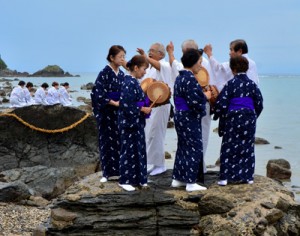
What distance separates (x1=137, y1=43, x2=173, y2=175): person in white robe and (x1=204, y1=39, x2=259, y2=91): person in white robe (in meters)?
0.72

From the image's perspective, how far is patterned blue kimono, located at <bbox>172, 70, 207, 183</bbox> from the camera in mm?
7633

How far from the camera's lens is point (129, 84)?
770 cm

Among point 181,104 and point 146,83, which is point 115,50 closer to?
point 146,83

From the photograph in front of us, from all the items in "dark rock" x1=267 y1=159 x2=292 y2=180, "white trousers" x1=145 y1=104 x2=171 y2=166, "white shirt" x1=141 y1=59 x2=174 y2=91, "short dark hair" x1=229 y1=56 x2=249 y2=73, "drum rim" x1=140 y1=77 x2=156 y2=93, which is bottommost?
"dark rock" x1=267 y1=159 x2=292 y2=180

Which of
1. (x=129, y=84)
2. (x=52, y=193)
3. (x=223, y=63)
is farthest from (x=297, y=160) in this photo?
(x=129, y=84)

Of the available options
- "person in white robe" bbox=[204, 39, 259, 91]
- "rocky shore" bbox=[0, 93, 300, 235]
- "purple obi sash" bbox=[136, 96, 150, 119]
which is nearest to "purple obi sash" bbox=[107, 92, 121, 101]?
"purple obi sash" bbox=[136, 96, 150, 119]

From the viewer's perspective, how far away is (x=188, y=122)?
25.4 feet

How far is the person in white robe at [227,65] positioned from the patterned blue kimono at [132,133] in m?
1.45

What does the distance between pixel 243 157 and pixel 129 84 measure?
2.00 metres

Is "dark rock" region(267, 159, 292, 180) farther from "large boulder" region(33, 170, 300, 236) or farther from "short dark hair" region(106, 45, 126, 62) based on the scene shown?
"short dark hair" region(106, 45, 126, 62)

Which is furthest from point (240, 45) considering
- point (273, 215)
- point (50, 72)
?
point (50, 72)

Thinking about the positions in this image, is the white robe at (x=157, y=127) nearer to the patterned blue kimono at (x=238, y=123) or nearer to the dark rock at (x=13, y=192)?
the patterned blue kimono at (x=238, y=123)

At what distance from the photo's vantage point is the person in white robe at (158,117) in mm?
8586

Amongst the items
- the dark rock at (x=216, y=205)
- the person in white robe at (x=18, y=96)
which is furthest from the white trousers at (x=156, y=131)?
the person in white robe at (x=18, y=96)
